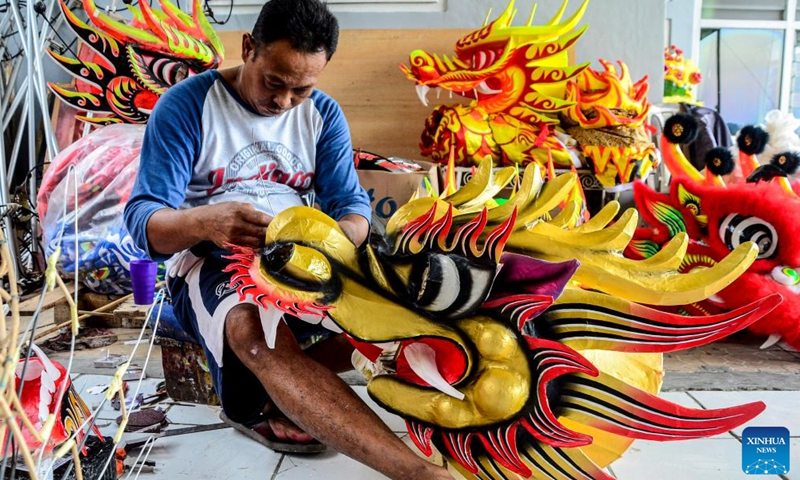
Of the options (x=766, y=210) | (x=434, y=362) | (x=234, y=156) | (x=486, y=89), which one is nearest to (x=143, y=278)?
(x=234, y=156)

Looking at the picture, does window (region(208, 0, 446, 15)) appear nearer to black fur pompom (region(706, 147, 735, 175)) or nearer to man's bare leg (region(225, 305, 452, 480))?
black fur pompom (region(706, 147, 735, 175))

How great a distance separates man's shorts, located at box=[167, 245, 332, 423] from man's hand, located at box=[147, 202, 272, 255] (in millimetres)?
105

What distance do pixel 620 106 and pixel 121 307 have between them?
2.20 metres

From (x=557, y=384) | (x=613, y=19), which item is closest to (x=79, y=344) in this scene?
(x=557, y=384)

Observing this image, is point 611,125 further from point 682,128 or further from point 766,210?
point 766,210

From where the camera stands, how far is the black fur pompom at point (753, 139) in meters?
2.41

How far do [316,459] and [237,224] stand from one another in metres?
0.62

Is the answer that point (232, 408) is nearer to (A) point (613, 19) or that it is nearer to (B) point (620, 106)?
(B) point (620, 106)

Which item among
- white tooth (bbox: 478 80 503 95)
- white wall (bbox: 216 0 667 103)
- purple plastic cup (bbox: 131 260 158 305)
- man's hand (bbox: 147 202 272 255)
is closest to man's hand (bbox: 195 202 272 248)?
man's hand (bbox: 147 202 272 255)

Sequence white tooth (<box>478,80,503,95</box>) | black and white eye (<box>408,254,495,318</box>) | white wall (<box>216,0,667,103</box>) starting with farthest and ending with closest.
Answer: white wall (<box>216,0,667,103</box>)
white tooth (<box>478,80,503,95</box>)
black and white eye (<box>408,254,495,318</box>)

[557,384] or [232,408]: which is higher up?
[557,384]

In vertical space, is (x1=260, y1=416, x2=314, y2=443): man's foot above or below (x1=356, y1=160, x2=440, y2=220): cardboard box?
below

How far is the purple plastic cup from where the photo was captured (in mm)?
2150

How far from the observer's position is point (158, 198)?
1337 mm
